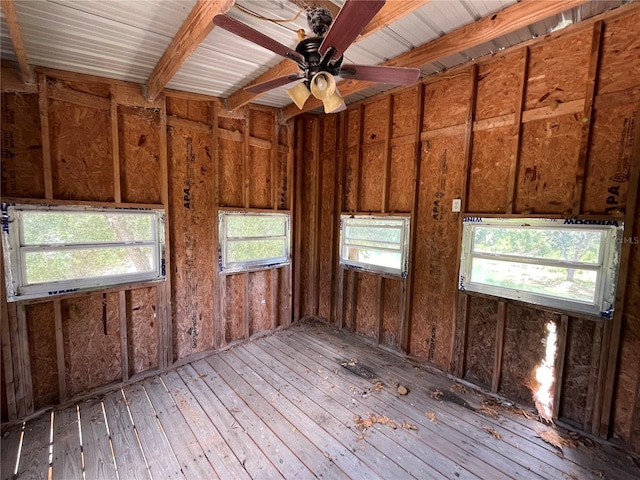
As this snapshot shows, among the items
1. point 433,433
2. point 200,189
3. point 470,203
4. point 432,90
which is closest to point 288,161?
point 200,189

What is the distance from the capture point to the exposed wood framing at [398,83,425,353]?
3.07 m

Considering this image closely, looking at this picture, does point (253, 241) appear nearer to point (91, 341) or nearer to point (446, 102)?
point (91, 341)

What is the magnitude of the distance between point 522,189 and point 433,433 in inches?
89.5

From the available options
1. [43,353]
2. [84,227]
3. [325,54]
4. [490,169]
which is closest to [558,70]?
[490,169]

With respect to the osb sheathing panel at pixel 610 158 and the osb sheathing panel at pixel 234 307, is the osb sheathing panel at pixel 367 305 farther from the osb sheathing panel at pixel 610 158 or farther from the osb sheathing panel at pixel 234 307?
the osb sheathing panel at pixel 610 158

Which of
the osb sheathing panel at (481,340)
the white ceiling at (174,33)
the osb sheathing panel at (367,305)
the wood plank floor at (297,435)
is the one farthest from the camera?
the osb sheathing panel at (367,305)

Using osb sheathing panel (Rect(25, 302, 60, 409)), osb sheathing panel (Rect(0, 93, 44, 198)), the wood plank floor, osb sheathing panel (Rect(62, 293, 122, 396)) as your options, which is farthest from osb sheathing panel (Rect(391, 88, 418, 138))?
osb sheathing panel (Rect(25, 302, 60, 409))

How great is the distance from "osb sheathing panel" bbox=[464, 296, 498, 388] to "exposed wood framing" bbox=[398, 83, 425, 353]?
26.3 inches

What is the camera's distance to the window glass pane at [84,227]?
7.59ft

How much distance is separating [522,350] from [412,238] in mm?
1495

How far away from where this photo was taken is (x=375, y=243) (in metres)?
3.63

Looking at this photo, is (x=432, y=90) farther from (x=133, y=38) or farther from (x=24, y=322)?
(x=24, y=322)

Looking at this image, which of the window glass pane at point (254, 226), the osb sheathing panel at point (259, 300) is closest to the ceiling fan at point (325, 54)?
the window glass pane at point (254, 226)

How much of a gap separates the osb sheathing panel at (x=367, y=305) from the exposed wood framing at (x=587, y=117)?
7.02 feet
